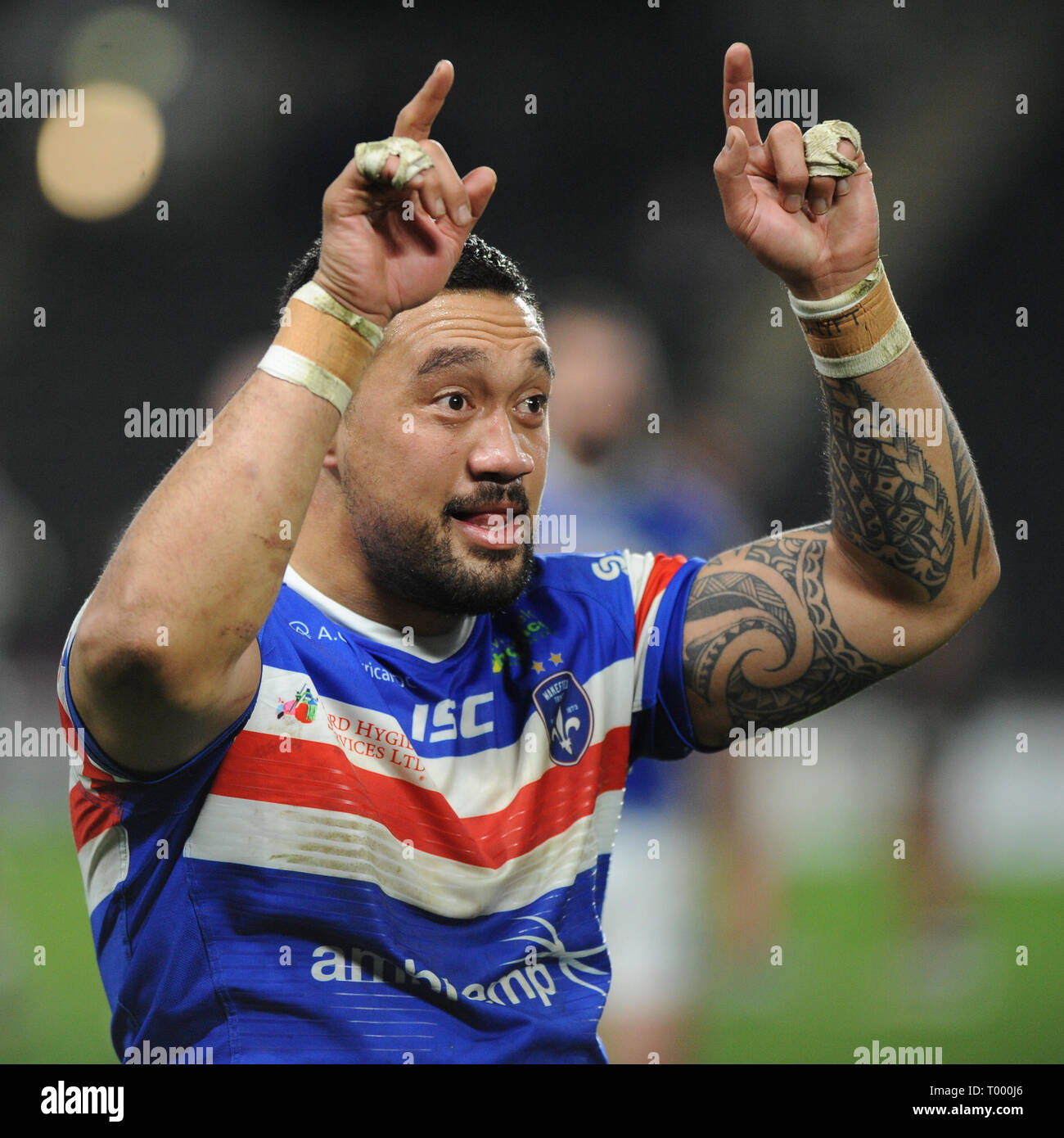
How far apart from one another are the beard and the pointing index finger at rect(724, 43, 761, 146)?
720mm

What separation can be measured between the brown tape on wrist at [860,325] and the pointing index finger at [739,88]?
1.08 feet

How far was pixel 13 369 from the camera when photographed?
9141mm

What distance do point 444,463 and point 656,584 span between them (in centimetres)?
53

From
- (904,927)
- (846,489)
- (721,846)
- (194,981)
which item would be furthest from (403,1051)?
(904,927)

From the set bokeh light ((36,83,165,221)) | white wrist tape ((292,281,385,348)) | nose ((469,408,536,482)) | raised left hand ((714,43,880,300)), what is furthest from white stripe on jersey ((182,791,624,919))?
bokeh light ((36,83,165,221))

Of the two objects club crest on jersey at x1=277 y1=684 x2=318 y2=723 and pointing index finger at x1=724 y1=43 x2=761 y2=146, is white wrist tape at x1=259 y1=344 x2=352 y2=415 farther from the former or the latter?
pointing index finger at x1=724 y1=43 x2=761 y2=146

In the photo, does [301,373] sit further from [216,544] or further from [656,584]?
[656,584]

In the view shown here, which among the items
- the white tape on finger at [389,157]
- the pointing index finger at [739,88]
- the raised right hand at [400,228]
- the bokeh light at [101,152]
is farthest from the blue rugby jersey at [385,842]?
the bokeh light at [101,152]

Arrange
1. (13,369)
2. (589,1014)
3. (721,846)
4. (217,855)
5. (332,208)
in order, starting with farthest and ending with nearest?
(13,369) < (721,846) < (589,1014) < (217,855) < (332,208)

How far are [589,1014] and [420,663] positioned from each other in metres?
0.68

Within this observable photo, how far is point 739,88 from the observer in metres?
2.01

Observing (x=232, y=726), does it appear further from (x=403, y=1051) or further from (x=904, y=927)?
(x=904, y=927)

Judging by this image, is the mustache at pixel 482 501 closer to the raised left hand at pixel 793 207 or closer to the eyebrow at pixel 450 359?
the eyebrow at pixel 450 359

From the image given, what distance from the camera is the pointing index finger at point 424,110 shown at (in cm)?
175
